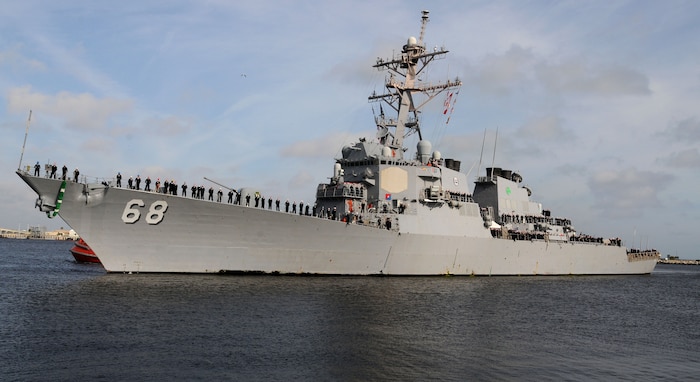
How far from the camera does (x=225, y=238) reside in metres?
22.6

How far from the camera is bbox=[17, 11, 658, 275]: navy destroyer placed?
21266 mm

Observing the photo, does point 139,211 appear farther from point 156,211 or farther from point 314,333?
point 314,333

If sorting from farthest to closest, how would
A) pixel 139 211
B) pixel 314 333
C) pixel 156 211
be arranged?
pixel 156 211, pixel 139 211, pixel 314 333

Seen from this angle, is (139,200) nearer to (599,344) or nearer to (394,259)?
(394,259)

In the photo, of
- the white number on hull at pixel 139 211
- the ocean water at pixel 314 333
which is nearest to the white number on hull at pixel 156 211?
the white number on hull at pixel 139 211

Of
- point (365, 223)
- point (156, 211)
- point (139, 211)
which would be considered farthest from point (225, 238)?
point (365, 223)

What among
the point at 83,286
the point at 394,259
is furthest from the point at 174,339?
the point at 394,259

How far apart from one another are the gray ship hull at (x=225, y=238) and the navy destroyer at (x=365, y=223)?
0.14 feet

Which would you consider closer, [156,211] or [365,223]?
[156,211]

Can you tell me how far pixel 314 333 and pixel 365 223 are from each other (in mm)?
12703

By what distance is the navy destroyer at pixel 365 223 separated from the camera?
2127 centimetres

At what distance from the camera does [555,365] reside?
11.8 m

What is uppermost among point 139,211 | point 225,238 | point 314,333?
point 139,211

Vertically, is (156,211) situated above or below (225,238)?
above
